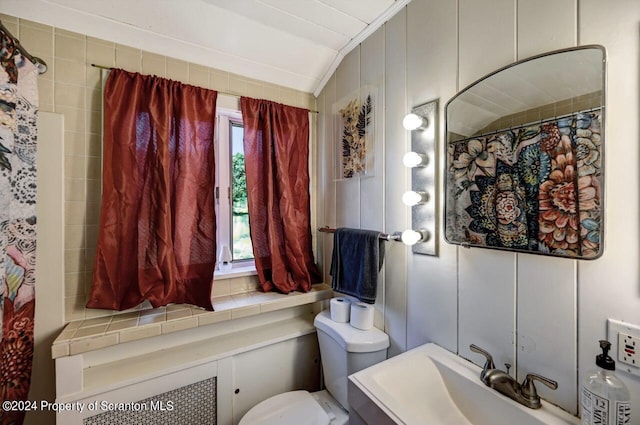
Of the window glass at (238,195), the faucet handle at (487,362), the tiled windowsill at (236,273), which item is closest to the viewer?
the faucet handle at (487,362)

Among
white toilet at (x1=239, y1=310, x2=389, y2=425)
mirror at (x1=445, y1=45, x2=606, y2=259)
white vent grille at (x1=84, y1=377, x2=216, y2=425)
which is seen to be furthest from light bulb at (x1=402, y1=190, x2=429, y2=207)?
white vent grille at (x1=84, y1=377, x2=216, y2=425)

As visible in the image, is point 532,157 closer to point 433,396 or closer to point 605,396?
point 605,396

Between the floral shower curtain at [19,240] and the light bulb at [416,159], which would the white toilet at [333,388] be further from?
the floral shower curtain at [19,240]

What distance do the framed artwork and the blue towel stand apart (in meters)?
0.36

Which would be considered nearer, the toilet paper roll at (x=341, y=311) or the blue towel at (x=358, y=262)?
the blue towel at (x=358, y=262)

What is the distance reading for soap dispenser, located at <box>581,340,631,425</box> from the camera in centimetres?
61

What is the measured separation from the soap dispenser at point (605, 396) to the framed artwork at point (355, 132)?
1.06 meters

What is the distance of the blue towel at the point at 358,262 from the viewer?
4.32ft

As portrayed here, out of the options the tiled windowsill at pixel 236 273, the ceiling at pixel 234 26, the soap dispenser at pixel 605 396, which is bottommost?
the soap dispenser at pixel 605 396

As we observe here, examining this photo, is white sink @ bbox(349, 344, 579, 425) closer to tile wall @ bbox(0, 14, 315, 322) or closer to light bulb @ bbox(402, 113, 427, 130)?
light bulb @ bbox(402, 113, 427, 130)

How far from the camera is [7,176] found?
3.03 ft

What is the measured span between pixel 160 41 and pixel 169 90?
259 millimetres

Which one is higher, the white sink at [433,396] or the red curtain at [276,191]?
the red curtain at [276,191]

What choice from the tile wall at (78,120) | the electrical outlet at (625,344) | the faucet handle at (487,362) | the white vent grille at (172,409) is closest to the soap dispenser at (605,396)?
the electrical outlet at (625,344)
